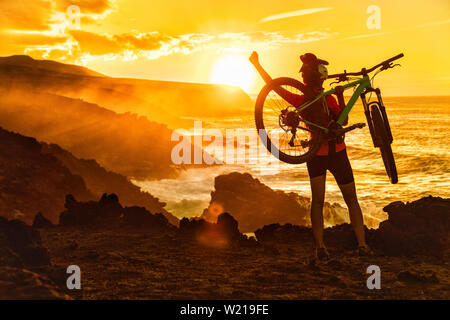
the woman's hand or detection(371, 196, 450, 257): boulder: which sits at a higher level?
the woman's hand

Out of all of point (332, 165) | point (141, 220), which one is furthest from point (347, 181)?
point (141, 220)

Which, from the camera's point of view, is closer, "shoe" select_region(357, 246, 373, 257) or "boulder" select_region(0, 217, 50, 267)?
"boulder" select_region(0, 217, 50, 267)

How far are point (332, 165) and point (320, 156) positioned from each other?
0.25 meters

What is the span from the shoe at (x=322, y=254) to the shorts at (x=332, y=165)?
1.16 metres

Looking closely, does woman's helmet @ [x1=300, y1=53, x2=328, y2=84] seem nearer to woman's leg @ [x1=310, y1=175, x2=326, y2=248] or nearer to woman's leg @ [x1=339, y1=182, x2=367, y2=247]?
woman's leg @ [x1=310, y1=175, x2=326, y2=248]

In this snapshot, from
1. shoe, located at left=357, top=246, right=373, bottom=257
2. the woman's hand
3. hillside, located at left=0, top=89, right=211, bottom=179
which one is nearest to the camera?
the woman's hand

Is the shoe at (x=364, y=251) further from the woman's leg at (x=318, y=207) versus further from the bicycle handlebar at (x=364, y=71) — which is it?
the bicycle handlebar at (x=364, y=71)

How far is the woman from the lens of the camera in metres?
6.86

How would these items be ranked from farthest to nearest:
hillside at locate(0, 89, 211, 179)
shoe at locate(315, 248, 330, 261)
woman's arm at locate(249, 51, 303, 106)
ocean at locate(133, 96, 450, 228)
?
hillside at locate(0, 89, 211, 179), ocean at locate(133, 96, 450, 228), shoe at locate(315, 248, 330, 261), woman's arm at locate(249, 51, 303, 106)

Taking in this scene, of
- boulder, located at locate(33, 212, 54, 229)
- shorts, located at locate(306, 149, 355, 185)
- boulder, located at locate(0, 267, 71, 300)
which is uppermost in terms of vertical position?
shorts, located at locate(306, 149, 355, 185)

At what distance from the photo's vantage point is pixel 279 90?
6.77 m

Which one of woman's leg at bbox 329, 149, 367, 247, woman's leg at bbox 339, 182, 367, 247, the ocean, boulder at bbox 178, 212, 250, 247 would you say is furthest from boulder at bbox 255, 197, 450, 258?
the ocean

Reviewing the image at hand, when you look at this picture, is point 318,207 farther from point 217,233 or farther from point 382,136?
point 217,233
